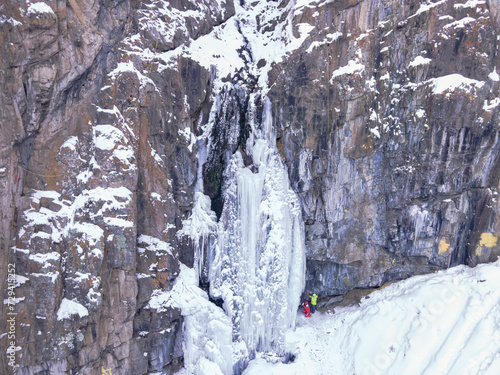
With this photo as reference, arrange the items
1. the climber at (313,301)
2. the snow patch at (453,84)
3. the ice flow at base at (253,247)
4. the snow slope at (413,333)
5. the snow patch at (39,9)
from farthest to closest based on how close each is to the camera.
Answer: the climber at (313,301)
the ice flow at base at (253,247)
the snow patch at (453,84)
the snow slope at (413,333)
the snow patch at (39,9)

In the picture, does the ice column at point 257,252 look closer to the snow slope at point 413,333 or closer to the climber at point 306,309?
the snow slope at point 413,333

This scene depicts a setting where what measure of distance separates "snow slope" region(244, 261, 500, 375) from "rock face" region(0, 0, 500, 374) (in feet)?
3.34

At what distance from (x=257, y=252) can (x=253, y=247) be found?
0.65 feet

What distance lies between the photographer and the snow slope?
775cm

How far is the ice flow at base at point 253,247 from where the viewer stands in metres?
9.22

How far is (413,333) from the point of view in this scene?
854 cm

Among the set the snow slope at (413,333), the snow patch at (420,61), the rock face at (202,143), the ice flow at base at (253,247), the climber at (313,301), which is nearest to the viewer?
the rock face at (202,143)

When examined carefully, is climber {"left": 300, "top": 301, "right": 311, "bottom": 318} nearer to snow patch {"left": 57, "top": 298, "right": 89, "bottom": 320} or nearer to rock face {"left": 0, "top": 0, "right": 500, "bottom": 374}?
rock face {"left": 0, "top": 0, "right": 500, "bottom": 374}

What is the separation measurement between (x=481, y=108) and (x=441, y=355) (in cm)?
641

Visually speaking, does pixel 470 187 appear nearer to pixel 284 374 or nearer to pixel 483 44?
pixel 483 44

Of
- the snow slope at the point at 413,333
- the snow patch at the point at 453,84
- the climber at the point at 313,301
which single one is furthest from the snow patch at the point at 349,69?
the climber at the point at 313,301

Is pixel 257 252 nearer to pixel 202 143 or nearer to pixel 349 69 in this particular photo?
pixel 202 143

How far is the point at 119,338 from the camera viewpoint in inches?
305

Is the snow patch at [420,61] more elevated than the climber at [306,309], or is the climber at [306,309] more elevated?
the snow patch at [420,61]
